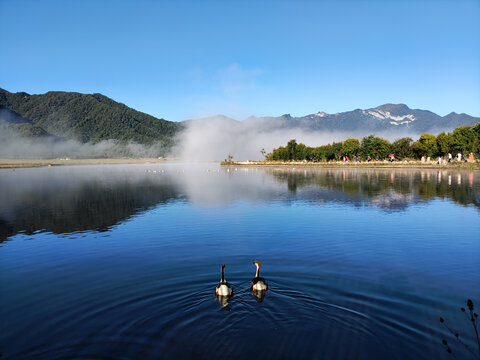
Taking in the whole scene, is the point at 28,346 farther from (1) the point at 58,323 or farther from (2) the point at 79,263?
(2) the point at 79,263

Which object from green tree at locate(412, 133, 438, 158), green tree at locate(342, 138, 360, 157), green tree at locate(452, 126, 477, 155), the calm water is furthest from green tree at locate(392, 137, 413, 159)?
the calm water

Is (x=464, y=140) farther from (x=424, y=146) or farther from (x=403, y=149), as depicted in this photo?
(x=403, y=149)

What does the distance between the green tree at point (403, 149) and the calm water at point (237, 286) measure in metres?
158

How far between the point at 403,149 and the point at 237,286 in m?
184

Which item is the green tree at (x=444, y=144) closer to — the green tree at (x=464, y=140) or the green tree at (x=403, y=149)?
the green tree at (x=464, y=140)

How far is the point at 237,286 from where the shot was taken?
1652cm

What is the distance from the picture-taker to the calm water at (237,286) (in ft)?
38.5

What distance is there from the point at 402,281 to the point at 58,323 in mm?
16048

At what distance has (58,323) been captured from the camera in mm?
13375

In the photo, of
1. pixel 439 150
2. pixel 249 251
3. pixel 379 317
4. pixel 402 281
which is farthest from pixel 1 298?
pixel 439 150

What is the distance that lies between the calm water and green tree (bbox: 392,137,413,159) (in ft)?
517

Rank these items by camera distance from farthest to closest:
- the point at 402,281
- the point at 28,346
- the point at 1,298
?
the point at 402,281
the point at 1,298
the point at 28,346

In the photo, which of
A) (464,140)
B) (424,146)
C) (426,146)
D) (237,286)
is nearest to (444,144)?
(464,140)

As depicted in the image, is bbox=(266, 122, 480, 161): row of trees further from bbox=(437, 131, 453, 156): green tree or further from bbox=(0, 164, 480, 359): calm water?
bbox=(0, 164, 480, 359): calm water
